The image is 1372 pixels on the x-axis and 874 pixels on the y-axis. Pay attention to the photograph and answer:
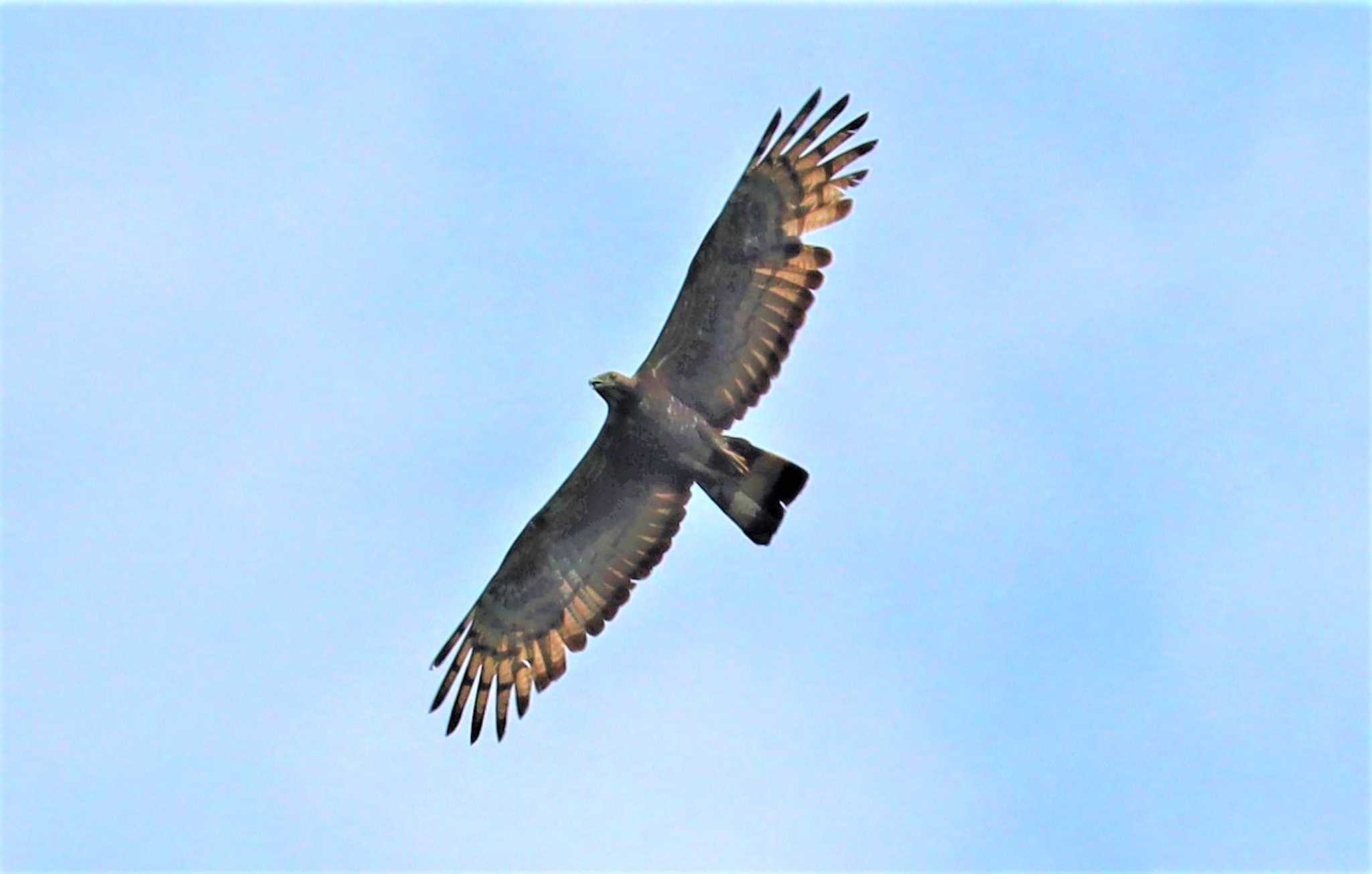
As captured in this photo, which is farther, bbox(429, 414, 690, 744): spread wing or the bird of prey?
bbox(429, 414, 690, 744): spread wing

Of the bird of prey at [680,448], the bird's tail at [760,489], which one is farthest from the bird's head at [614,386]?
the bird's tail at [760,489]

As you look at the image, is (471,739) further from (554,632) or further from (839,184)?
(839,184)

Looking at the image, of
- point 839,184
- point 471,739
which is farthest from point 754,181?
point 471,739

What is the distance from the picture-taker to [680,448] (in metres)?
21.4

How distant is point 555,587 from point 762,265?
3.99m

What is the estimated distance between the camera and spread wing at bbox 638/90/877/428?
20938 millimetres

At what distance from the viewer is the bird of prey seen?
2097 centimetres

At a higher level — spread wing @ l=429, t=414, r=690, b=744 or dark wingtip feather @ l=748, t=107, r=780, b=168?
dark wingtip feather @ l=748, t=107, r=780, b=168

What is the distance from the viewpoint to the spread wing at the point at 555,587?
22125mm

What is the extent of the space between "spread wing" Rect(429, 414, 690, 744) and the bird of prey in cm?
1

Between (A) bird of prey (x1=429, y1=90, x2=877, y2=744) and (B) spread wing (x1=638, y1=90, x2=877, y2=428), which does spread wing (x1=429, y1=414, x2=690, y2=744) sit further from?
(B) spread wing (x1=638, y1=90, x2=877, y2=428)

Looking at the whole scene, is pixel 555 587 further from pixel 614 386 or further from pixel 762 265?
pixel 762 265

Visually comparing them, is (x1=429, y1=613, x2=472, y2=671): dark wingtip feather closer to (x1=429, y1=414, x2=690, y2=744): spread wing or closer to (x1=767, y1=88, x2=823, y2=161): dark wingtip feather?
(x1=429, y1=414, x2=690, y2=744): spread wing

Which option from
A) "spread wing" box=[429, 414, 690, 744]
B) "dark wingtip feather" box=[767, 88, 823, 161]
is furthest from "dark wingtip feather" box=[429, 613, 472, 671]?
"dark wingtip feather" box=[767, 88, 823, 161]
